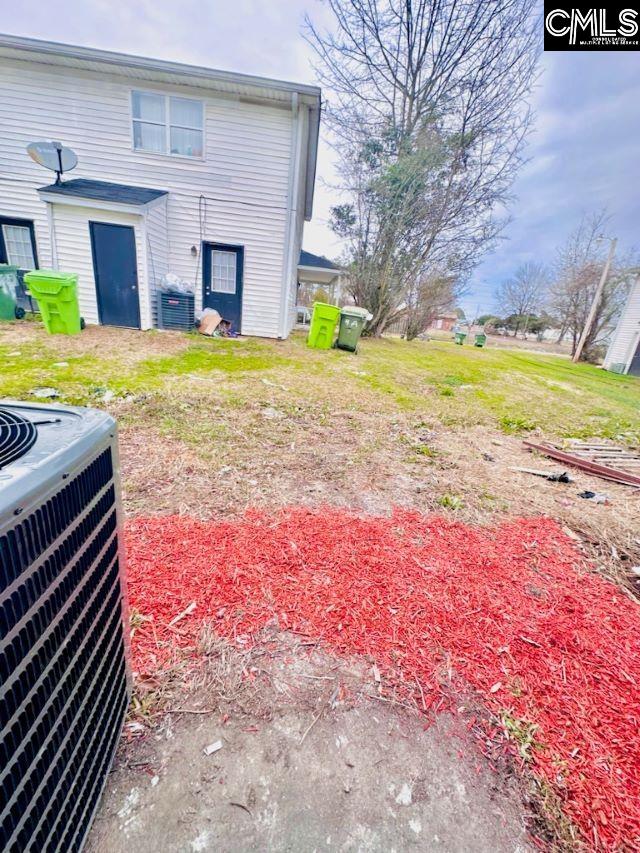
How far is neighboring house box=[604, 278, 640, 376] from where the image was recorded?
16203mm

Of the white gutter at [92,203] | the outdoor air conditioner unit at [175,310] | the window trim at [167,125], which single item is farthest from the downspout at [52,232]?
the window trim at [167,125]

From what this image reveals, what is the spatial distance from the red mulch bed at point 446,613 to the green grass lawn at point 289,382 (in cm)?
207

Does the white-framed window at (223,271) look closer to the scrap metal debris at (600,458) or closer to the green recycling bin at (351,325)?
the green recycling bin at (351,325)

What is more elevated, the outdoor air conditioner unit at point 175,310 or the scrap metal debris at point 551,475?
the outdoor air conditioner unit at point 175,310

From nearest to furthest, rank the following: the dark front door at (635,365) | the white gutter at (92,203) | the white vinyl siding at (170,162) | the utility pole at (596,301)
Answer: the white gutter at (92,203)
the white vinyl siding at (170,162)
the dark front door at (635,365)
the utility pole at (596,301)

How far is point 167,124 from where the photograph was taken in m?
8.17

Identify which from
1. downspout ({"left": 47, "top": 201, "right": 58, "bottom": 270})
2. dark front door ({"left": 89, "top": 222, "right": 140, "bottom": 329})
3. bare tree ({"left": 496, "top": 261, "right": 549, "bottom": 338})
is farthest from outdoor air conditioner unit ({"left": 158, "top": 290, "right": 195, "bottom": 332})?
bare tree ({"left": 496, "top": 261, "right": 549, "bottom": 338})

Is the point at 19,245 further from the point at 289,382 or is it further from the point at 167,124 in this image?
the point at 289,382

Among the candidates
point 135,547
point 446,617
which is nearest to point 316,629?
point 446,617

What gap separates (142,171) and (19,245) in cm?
341

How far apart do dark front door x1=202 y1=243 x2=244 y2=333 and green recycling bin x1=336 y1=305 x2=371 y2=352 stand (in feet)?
9.04

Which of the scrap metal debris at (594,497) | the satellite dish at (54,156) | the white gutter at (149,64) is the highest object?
the white gutter at (149,64)

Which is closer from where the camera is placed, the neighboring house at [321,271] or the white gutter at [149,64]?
the white gutter at [149,64]

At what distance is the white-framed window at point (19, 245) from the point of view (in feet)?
27.8
